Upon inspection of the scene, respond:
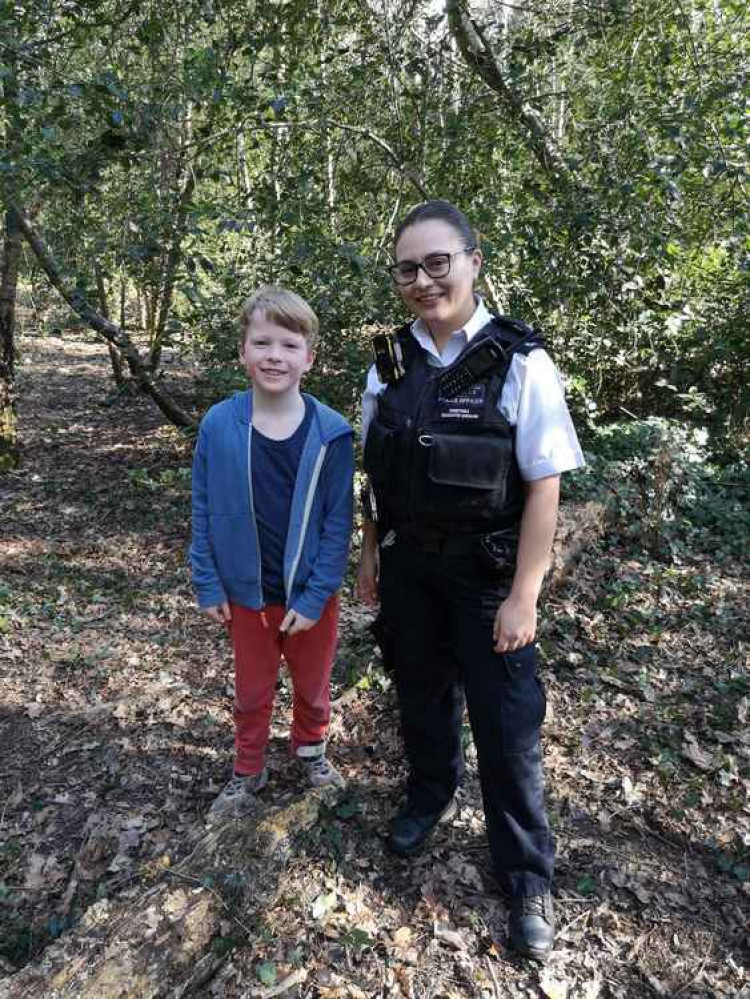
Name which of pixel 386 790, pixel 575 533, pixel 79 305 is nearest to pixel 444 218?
pixel 386 790

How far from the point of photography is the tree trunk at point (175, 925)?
2160mm

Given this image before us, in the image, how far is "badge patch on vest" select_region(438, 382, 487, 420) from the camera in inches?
84.4

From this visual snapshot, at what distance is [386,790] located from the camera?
3.22 meters

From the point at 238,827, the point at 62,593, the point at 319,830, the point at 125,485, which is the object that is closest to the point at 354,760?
the point at 319,830

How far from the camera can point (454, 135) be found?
6.04 meters

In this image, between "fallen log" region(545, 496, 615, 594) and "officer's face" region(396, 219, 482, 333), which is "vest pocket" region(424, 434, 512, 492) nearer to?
"officer's face" region(396, 219, 482, 333)

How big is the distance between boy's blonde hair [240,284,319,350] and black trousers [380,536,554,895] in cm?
85

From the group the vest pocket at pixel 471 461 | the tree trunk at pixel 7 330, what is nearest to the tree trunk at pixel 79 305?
the tree trunk at pixel 7 330

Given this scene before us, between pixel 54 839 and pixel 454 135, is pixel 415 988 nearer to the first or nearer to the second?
pixel 54 839

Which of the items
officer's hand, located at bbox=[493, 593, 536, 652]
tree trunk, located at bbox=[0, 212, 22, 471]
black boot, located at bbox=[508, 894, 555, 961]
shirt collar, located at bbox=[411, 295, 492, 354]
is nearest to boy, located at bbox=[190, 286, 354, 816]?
shirt collar, located at bbox=[411, 295, 492, 354]

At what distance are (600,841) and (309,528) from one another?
1882 mm

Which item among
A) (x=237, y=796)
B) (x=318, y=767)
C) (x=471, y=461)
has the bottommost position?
(x=237, y=796)

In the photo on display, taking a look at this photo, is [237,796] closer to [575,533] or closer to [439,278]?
[439,278]

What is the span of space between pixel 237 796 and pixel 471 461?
6.37 feet
